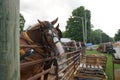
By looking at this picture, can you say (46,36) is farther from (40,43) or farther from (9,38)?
(9,38)

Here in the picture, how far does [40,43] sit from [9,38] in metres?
3.32

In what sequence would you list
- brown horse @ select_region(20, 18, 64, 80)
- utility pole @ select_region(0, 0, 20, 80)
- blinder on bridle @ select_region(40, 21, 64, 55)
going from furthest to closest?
blinder on bridle @ select_region(40, 21, 64, 55) → brown horse @ select_region(20, 18, 64, 80) → utility pole @ select_region(0, 0, 20, 80)

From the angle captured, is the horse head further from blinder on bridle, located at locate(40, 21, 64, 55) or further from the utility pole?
the utility pole

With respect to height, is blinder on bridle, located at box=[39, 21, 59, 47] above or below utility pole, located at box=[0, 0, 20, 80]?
above

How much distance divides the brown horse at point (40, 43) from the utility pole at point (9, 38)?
2.68 metres

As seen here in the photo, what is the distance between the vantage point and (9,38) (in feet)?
5.10

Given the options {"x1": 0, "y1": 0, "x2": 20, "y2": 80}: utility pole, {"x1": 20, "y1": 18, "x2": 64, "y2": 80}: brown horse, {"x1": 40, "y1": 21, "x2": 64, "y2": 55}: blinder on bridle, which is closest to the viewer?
{"x1": 0, "y1": 0, "x2": 20, "y2": 80}: utility pole

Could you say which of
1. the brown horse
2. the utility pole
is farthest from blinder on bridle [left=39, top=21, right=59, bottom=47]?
the utility pole

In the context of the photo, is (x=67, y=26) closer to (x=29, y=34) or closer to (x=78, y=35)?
(x=78, y=35)

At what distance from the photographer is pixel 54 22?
5.37 meters

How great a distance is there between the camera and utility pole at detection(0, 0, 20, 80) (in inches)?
60.1

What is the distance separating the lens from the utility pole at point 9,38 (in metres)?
1.53

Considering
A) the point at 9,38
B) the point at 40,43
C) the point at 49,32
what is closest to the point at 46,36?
the point at 49,32

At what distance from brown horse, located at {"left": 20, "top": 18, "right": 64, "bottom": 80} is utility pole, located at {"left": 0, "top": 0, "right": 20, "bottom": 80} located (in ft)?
8.80
